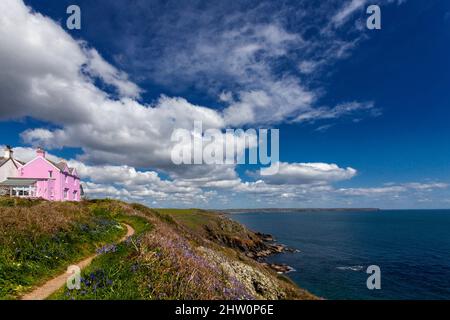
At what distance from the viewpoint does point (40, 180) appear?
5000 cm

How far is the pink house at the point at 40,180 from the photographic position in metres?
48.1

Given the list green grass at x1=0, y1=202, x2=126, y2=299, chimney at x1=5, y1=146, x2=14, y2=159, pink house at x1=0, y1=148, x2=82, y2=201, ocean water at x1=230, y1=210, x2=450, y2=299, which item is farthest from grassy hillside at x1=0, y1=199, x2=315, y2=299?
chimney at x1=5, y1=146, x2=14, y2=159

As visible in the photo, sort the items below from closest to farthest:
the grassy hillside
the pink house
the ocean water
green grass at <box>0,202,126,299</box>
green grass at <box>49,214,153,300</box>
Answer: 1. green grass at <box>49,214,153,300</box>
2. the grassy hillside
3. green grass at <box>0,202,126,299</box>
4. the ocean water
5. the pink house

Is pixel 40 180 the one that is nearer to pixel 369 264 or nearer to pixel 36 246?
pixel 36 246

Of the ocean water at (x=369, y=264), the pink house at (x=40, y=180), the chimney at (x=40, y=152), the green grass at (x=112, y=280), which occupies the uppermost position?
the chimney at (x=40, y=152)

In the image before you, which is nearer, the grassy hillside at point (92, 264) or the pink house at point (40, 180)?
the grassy hillside at point (92, 264)

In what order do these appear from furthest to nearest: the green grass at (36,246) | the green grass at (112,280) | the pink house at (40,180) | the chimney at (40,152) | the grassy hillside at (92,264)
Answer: the chimney at (40,152)
the pink house at (40,180)
the green grass at (36,246)
the grassy hillside at (92,264)
the green grass at (112,280)

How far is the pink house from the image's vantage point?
48.1 m

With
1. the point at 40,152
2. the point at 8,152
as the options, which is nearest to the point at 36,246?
the point at 40,152

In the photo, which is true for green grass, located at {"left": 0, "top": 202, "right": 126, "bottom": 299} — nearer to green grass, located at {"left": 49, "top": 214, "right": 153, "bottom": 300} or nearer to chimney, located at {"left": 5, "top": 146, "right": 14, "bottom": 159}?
green grass, located at {"left": 49, "top": 214, "right": 153, "bottom": 300}

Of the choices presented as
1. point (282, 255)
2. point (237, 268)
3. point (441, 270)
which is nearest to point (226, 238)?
point (282, 255)

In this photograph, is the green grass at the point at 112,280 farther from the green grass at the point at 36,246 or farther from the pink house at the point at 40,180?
the pink house at the point at 40,180

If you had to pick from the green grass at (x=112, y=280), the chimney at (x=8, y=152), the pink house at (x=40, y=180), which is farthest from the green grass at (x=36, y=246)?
the chimney at (x=8, y=152)
